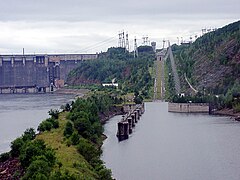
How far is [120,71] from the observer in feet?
269

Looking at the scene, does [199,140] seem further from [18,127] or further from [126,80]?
[126,80]

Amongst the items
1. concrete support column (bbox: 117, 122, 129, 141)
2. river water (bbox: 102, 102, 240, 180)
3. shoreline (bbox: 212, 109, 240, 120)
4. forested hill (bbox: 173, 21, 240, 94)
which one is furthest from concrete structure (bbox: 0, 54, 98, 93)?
concrete support column (bbox: 117, 122, 129, 141)

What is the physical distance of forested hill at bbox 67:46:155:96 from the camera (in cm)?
6984

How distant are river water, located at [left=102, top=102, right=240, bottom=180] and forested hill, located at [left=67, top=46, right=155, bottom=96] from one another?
23.5 meters

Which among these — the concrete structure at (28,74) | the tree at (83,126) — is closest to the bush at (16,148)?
the tree at (83,126)

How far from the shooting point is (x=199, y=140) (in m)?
32.8

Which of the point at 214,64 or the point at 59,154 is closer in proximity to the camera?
the point at 59,154

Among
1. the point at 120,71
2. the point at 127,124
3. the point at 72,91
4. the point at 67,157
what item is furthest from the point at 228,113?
the point at 72,91

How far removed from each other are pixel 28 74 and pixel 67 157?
7755 centimetres

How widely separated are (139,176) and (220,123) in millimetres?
18379

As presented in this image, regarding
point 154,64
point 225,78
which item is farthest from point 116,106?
point 154,64

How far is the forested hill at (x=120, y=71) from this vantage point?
6984cm

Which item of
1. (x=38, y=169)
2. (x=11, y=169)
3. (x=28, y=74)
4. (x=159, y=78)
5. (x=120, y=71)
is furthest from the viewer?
(x=28, y=74)

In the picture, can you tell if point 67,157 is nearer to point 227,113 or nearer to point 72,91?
point 227,113
